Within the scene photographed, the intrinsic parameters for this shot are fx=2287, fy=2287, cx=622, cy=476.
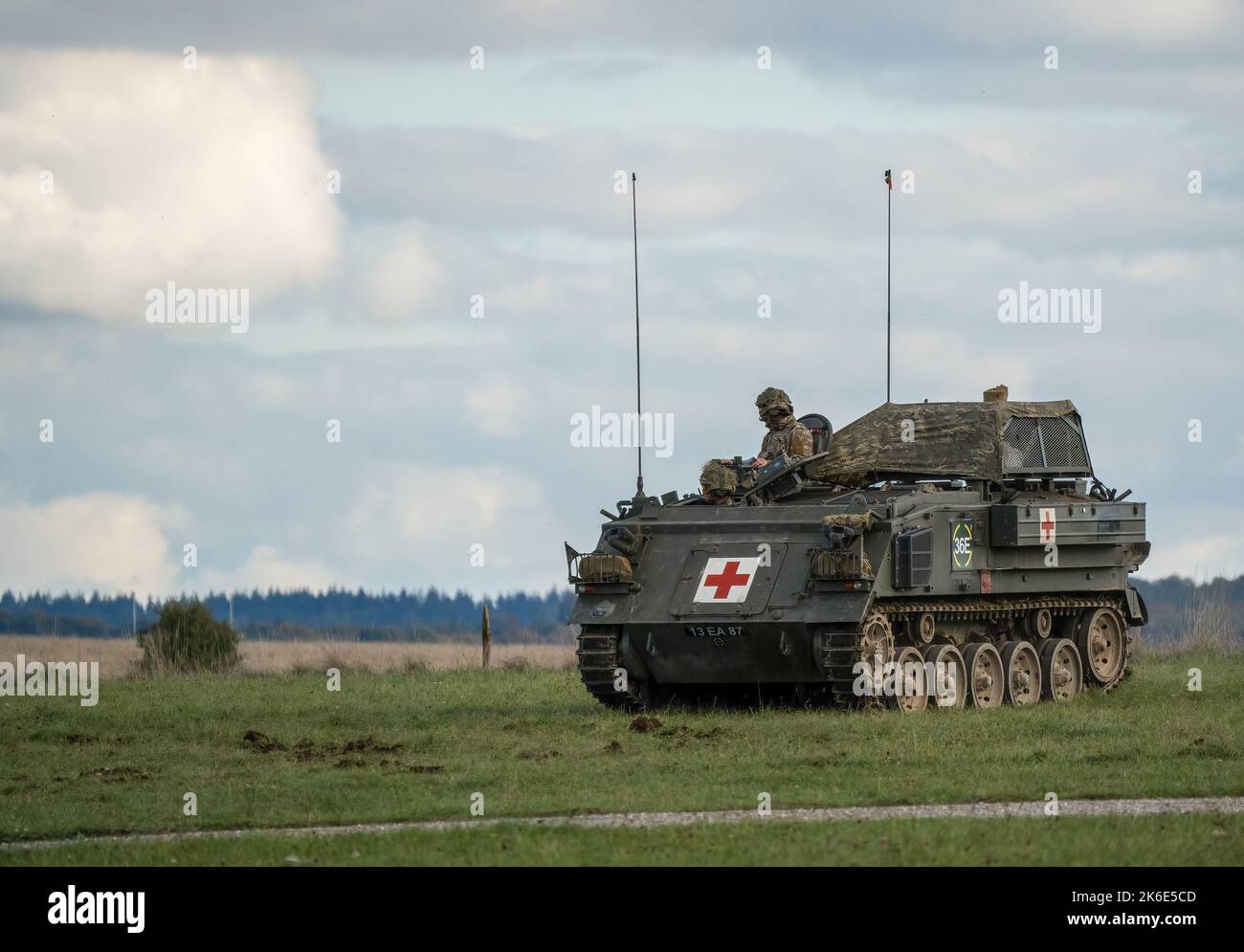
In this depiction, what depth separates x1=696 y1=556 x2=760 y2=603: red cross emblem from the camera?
2320 cm

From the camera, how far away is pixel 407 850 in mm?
13977

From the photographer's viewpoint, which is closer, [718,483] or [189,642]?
[718,483]

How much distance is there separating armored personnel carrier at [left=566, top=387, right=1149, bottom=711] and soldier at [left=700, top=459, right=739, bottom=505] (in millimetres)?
Result: 157

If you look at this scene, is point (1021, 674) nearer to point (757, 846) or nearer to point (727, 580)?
point (727, 580)

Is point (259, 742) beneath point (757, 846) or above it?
above

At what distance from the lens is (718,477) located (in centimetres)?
2523

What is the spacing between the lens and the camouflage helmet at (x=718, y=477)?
2519cm

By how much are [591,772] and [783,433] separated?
8237 mm

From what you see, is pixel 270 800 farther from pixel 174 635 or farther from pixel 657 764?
pixel 174 635

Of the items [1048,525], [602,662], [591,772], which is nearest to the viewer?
[591,772]
